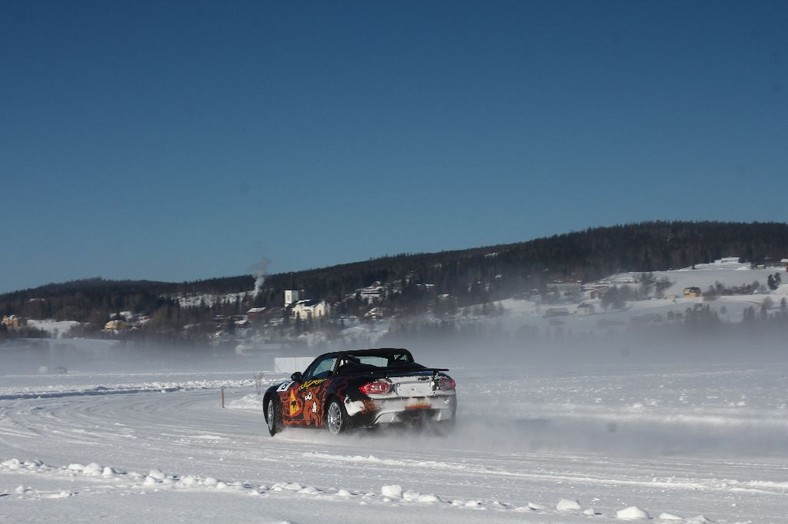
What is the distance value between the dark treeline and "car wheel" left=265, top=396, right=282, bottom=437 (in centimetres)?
12101

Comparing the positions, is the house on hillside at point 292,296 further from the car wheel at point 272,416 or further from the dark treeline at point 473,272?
the car wheel at point 272,416

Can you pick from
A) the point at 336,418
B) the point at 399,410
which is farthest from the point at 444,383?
the point at 336,418

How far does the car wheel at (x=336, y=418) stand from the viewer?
564 inches

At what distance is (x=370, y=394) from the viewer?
1415 cm

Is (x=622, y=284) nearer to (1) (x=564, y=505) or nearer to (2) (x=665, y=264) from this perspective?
(2) (x=665, y=264)

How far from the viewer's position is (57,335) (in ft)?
499

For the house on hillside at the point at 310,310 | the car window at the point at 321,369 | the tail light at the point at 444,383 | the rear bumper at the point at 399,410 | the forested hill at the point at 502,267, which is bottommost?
the rear bumper at the point at 399,410

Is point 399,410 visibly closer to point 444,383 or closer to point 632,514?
point 444,383

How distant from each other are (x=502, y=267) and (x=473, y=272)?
5.04m

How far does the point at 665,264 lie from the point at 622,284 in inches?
363

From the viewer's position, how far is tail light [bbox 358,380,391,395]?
14.2 m

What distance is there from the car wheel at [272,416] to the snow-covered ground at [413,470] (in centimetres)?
40

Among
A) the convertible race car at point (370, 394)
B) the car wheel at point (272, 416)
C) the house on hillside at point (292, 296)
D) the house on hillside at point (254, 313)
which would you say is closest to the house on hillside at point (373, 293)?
the house on hillside at point (292, 296)

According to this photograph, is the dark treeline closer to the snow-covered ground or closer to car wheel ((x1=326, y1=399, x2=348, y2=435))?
the snow-covered ground
